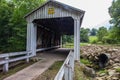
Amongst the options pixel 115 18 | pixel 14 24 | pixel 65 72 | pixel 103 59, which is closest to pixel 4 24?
pixel 14 24

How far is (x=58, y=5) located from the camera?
12133 mm

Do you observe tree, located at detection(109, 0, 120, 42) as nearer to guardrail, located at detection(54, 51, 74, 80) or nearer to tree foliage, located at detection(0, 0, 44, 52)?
tree foliage, located at detection(0, 0, 44, 52)

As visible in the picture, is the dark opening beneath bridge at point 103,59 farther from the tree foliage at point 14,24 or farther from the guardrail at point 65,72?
the guardrail at point 65,72

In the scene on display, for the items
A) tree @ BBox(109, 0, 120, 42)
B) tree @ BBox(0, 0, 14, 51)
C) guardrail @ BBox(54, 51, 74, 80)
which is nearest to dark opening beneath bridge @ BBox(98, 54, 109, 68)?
tree @ BBox(0, 0, 14, 51)

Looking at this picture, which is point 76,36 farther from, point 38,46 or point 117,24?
point 117,24

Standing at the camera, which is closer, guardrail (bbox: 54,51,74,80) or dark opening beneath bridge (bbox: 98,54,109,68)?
guardrail (bbox: 54,51,74,80)

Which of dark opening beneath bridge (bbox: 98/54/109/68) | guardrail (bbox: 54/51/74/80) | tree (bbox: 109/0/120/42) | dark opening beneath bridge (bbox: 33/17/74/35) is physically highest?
tree (bbox: 109/0/120/42)

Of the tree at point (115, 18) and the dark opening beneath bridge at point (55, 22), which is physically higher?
the tree at point (115, 18)

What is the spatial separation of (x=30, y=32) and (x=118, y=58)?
27.8ft

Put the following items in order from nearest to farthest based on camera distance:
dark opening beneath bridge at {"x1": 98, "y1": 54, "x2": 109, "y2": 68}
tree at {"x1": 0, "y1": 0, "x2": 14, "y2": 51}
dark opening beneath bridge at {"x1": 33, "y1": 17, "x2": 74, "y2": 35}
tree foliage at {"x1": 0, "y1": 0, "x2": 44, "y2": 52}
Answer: dark opening beneath bridge at {"x1": 33, "y1": 17, "x2": 74, "y2": 35}, dark opening beneath bridge at {"x1": 98, "y1": 54, "x2": 109, "y2": 68}, tree foliage at {"x1": 0, "y1": 0, "x2": 44, "y2": 52}, tree at {"x1": 0, "y1": 0, "x2": 14, "y2": 51}

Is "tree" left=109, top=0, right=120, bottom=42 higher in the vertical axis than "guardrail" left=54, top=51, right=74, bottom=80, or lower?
higher

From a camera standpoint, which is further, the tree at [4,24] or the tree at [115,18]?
the tree at [115,18]

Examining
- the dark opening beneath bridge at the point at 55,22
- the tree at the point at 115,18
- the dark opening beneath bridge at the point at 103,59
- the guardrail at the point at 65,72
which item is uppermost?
the tree at the point at 115,18

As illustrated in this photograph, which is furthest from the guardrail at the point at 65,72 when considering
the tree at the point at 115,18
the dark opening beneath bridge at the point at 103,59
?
the tree at the point at 115,18
